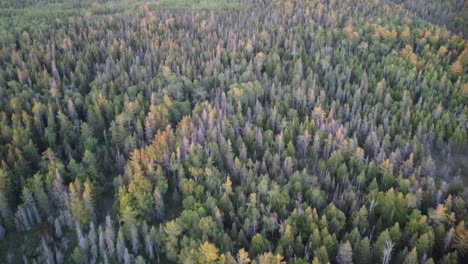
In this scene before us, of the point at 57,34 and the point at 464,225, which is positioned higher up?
the point at 57,34

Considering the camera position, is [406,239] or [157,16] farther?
[157,16]

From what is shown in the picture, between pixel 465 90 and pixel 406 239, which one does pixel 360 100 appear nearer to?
pixel 465 90

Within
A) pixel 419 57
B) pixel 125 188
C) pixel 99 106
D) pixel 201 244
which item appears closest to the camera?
pixel 201 244

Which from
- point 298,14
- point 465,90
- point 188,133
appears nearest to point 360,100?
point 465,90

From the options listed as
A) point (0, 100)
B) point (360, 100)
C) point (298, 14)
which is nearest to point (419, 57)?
point (360, 100)

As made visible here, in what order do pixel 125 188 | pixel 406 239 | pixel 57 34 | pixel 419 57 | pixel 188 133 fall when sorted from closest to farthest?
pixel 406 239
pixel 125 188
pixel 188 133
pixel 419 57
pixel 57 34

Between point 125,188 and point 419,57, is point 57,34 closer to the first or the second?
point 125,188
